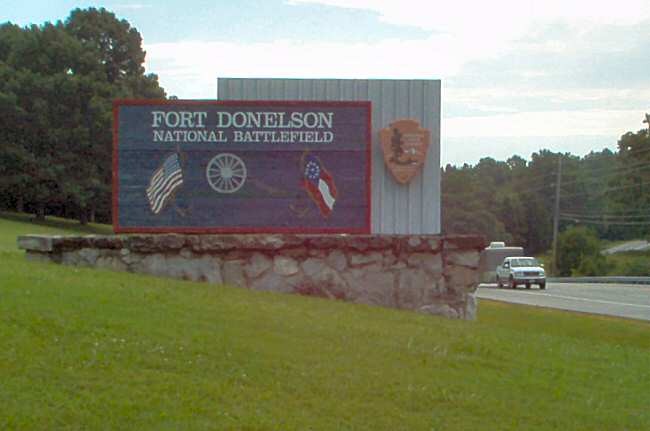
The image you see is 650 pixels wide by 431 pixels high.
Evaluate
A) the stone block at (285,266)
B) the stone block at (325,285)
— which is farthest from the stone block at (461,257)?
the stone block at (285,266)

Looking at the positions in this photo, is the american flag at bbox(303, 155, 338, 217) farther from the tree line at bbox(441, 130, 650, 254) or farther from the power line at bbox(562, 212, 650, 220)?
the power line at bbox(562, 212, 650, 220)

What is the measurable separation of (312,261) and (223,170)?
187cm

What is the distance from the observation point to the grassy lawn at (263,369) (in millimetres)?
7086

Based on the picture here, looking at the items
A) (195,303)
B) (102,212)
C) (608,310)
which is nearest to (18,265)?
(195,303)

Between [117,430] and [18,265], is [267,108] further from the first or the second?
[117,430]

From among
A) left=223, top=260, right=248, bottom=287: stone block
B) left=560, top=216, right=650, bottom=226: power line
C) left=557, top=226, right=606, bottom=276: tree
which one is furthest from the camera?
left=560, top=216, right=650, bottom=226: power line

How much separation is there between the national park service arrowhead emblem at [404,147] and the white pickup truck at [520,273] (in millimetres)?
33141

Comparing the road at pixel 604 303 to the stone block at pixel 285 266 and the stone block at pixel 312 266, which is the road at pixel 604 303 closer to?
the stone block at pixel 312 266

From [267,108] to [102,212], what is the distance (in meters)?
27.7

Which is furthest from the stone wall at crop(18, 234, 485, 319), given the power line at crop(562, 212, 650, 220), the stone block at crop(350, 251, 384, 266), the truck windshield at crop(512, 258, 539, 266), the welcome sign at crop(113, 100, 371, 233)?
the power line at crop(562, 212, 650, 220)

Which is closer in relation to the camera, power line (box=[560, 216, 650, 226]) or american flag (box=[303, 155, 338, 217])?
american flag (box=[303, 155, 338, 217])

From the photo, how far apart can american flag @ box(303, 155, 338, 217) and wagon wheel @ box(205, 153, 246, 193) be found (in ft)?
3.03

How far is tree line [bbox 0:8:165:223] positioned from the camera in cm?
3872

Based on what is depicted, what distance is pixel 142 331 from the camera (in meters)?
8.76
